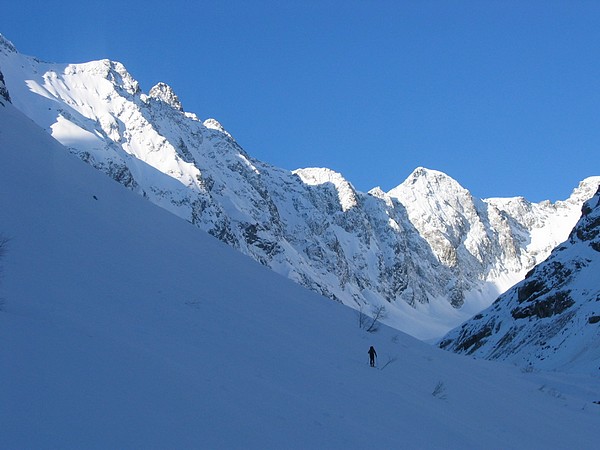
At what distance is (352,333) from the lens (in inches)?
720

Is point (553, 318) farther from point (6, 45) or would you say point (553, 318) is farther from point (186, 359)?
point (6, 45)

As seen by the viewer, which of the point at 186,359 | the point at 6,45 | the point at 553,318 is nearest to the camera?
the point at 186,359

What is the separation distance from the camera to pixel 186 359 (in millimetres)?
8930

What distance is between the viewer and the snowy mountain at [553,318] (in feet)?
126

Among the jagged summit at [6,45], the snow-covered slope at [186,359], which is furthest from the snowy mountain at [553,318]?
the jagged summit at [6,45]

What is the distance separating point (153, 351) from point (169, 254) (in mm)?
10516

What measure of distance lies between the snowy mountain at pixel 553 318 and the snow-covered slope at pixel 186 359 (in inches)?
626

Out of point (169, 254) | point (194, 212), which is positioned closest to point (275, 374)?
point (169, 254)

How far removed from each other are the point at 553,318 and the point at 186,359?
143 feet

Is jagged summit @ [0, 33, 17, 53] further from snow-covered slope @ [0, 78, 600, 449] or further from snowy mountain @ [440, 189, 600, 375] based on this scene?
snow-covered slope @ [0, 78, 600, 449]

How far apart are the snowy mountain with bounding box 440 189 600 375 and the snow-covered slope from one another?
1590 cm

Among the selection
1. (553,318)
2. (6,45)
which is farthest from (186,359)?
(6,45)

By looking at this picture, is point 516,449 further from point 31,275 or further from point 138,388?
point 31,275

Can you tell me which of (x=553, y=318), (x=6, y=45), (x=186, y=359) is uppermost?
(x=6, y=45)
